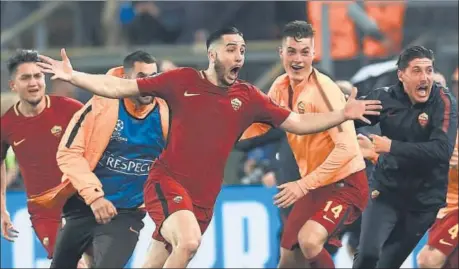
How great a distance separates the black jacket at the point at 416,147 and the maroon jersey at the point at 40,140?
2.91 meters

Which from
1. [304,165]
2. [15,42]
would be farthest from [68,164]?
[15,42]

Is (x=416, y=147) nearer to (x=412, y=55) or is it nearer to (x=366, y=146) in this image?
(x=366, y=146)

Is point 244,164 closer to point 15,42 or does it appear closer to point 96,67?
point 96,67

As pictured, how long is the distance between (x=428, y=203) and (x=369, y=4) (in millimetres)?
4670

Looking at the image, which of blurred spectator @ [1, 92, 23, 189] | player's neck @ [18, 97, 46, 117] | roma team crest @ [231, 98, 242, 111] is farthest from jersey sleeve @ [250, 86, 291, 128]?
blurred spectator @ [1, 92, 23, 189]

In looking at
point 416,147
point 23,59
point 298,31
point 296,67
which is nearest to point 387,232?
point 416,147

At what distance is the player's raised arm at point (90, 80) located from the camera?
10594 millimetres

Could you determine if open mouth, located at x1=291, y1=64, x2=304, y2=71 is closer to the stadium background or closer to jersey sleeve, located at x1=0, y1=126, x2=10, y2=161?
the stadium background

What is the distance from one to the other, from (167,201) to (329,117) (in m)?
1.47

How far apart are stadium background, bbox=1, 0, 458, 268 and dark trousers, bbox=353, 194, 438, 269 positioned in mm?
1783

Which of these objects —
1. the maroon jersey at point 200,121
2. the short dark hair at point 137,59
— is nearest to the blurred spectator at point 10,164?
the short dark hair at point 137,59

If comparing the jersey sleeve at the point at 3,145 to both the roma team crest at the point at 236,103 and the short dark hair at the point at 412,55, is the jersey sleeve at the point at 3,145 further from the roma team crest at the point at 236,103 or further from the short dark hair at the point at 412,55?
the short dark hair at the point at 412,55

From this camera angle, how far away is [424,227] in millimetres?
12305

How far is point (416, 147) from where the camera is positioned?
11.7 meters
